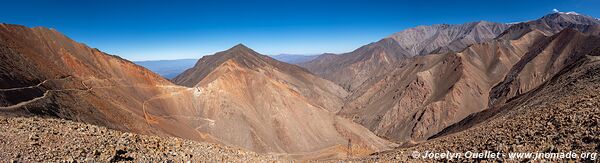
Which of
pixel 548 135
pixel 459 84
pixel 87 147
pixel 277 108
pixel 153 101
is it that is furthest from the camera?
pixel 459 84

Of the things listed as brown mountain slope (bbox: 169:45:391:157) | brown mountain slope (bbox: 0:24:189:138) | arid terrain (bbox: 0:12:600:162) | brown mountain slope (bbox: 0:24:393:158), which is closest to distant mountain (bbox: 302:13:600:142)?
arid terrain (bbox: 0:12:600:162)

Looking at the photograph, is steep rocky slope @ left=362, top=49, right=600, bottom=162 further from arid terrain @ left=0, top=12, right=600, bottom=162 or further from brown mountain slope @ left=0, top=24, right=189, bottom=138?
brown mountain slope @ left=0, top=24, right=189, bottom=138

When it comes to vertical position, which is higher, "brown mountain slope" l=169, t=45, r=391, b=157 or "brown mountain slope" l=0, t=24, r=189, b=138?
"brown mountain slope" l=0, t=24, r=189, b=138

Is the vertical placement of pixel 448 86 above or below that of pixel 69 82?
above

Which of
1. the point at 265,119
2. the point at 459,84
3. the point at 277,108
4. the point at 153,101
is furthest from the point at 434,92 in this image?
the point at 153,101

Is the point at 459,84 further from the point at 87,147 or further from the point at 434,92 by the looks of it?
the point at 87,147
